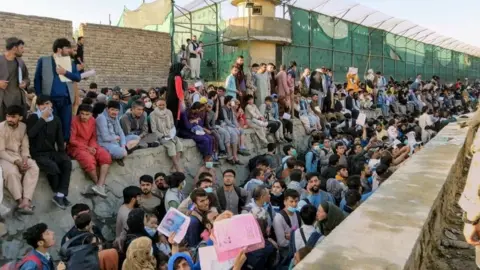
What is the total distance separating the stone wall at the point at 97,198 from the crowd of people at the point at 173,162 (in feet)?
0.44

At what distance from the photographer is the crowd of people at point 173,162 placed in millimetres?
4051

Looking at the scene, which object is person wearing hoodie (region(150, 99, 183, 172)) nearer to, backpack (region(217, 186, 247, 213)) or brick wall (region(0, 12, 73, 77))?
backpack (region(217, 186, 247, 213))

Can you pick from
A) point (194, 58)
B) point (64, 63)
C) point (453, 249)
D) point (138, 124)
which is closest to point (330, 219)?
point (453, 249)

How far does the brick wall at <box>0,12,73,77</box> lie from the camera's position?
1052cm

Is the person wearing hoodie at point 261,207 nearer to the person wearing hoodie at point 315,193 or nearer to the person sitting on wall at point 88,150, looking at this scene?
the person wearing hoodie at point 315,193

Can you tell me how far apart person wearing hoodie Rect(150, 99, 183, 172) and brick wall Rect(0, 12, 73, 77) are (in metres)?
5.18

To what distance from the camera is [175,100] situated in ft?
25.4

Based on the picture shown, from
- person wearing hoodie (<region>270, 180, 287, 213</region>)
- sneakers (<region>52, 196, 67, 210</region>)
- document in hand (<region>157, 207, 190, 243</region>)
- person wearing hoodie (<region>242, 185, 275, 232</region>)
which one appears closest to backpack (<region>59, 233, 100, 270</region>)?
document in hand (<region>157, 207, 190, 243</region>)

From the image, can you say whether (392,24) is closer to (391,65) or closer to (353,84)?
(391,65)

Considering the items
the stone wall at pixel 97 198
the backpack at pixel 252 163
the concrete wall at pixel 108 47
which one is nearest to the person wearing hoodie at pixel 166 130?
the stone wall at pixel 97 198

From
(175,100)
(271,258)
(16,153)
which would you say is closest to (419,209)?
(271,258)

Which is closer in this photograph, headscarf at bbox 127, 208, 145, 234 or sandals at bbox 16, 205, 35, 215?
headscarf at bbox 127, 208, 145, 234

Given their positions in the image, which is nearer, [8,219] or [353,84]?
[8,219]

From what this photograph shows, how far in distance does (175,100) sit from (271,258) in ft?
13.2
